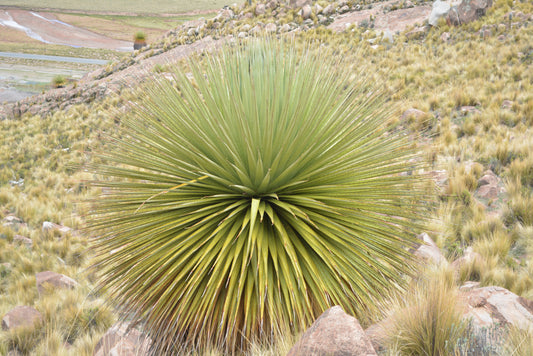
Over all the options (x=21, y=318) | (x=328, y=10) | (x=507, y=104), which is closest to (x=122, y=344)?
(x=21, y=318)

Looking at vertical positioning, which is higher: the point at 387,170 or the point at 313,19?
the point at 313,19

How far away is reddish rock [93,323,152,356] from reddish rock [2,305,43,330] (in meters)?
0.99

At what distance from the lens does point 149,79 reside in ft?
10.3

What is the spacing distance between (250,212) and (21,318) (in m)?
2.77

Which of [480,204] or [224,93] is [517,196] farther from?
[224,93]

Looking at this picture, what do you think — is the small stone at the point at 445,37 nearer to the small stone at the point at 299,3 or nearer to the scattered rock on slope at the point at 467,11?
the scattered rock on slope at the point at 467,11

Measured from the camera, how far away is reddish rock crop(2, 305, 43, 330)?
11.0 ft

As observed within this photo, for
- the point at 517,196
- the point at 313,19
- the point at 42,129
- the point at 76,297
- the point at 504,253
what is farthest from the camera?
the point at 313,19

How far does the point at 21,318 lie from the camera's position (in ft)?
11.2

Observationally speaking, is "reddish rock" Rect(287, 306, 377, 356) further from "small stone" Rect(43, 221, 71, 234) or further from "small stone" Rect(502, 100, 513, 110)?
"small stone" Rect(502, 100, 513, 110)

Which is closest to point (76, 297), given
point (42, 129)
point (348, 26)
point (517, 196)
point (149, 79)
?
point (149, 79)

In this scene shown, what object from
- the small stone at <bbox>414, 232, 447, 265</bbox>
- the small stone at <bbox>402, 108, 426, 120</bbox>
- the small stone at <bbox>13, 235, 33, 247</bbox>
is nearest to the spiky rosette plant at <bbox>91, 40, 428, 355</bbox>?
the small stone at <bbox>414, 232, 447, 265</bbox>

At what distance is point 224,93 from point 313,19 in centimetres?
2007

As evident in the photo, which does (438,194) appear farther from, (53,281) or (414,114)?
(53,281)
